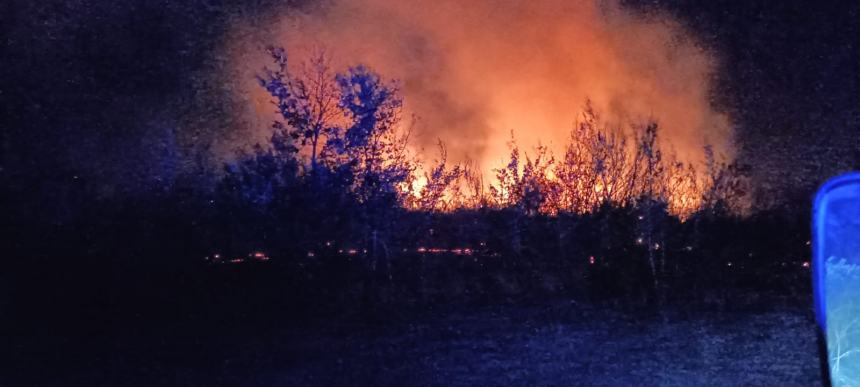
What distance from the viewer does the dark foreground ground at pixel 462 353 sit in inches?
318

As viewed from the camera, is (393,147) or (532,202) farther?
(532,202)

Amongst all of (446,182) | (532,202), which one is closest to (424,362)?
(446,182)

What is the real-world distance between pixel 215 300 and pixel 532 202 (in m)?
10.1

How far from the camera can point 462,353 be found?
9.99 meters

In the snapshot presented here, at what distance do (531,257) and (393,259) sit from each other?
4336mm

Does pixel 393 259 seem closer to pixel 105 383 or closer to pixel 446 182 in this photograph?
pixel 446 182

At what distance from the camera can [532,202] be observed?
71.5 ft

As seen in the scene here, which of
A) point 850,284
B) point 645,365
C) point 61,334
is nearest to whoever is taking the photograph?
point 850,284

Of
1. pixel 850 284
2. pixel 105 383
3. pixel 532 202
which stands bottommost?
pixel 105 383

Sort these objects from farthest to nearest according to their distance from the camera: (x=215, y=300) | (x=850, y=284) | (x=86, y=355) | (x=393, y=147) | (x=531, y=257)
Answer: (x=531, y=257)
(x=393, y=147)
(x=215, y=300)
(x=86, y=355)
(x=850, y=284)

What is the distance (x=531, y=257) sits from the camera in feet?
69.5

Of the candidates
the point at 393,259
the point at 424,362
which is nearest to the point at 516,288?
the point at 393,259

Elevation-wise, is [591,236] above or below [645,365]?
above

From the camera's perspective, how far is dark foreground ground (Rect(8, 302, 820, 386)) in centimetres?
809
